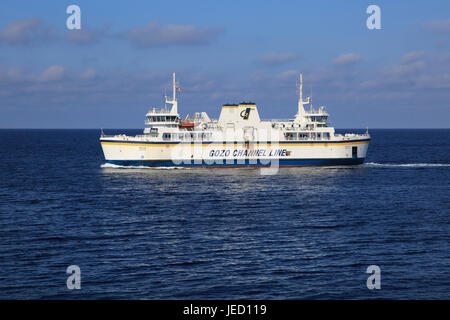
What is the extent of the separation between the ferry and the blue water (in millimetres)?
12848

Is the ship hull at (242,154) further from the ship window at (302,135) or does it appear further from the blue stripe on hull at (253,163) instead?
the ship window at (302,135)

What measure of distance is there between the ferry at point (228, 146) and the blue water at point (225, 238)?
12848 millimetres

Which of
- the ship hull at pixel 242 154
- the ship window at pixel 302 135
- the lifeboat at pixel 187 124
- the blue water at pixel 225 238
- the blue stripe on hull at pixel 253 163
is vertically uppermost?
the lifeboat at pixel 187 124

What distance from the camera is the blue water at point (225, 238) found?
2472 cm

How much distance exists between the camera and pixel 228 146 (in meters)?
77.3

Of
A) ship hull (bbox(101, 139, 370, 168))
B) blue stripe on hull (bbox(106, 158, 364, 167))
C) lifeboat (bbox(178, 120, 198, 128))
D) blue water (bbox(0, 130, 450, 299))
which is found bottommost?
blue water (bbox(0, 130, 450, 299))

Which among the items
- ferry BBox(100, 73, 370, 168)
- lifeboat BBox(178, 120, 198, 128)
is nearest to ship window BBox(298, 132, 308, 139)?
ferry BBox(100, 73, 370, 168)

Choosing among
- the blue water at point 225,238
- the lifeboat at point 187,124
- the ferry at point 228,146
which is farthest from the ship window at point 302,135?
the lifeboat at point 187,124

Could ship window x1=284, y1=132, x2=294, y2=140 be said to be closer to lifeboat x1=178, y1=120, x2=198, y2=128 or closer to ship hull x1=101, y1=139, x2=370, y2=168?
ship hull x1=101, y1=139, x2=370, y2=168

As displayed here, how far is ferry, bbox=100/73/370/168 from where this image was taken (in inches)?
2990

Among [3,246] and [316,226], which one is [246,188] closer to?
[316,226]

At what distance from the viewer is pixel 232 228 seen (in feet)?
123

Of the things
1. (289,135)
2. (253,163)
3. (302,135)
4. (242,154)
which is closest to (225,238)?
(242,154)

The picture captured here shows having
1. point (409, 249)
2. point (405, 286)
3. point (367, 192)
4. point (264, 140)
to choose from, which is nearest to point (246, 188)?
point (367, 192)
